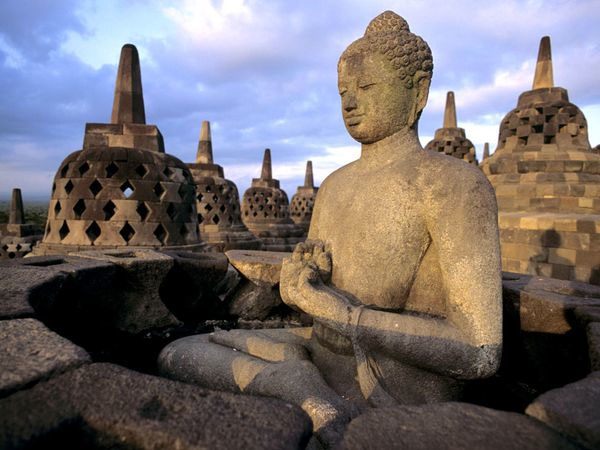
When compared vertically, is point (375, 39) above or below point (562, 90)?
below

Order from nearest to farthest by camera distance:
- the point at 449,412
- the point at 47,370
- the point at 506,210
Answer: the point at 449,412 → the point at 47,370 → the point at 506,210

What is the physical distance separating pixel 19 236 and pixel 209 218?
5.17 m

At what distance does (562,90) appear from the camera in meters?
8.13

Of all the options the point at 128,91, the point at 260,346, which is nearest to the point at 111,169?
the point at 128,91

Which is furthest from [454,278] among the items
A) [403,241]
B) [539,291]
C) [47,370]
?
[47,370]

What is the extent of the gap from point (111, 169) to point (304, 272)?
4005 mm

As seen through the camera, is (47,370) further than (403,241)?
No

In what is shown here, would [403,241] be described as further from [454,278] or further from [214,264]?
[214,264]

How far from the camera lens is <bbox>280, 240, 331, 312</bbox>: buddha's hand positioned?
5.36 feet

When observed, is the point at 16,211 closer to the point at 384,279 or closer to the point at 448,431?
the point at 384,279

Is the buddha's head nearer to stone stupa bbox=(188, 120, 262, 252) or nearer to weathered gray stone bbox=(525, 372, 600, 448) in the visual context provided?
weathered gray stone bbox=(525, 372, 600, 448)

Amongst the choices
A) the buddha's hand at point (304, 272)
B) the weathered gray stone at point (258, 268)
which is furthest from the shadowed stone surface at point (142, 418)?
the weathered gray stone at point (258, 268)

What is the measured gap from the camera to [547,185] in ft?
23.6

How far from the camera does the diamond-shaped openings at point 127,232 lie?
15.6 feet
